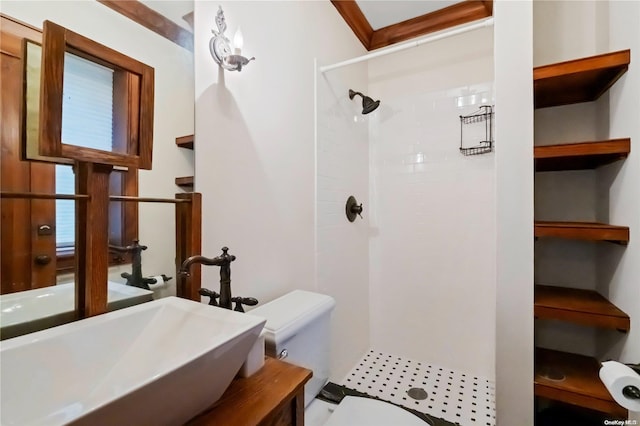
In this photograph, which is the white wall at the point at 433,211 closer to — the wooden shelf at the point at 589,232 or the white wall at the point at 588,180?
Result: the white wall at the point at 588,180

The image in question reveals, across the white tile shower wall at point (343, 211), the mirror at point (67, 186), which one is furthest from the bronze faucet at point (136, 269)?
the white tile shower wall at point (343, 211)

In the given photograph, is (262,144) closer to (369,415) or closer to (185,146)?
(185,146)

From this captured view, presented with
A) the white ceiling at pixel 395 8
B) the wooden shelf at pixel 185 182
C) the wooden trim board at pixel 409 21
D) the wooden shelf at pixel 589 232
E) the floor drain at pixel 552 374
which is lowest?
the floor drain at pixel 552 374

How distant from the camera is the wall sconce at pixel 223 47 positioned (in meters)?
1.05

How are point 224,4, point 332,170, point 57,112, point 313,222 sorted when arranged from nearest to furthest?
point 57,112 < point 224,4 < point 313,222 < point 332,170

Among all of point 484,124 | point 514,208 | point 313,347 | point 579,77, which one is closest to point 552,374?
point 514,208

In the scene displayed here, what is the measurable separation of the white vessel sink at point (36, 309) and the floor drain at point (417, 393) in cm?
179

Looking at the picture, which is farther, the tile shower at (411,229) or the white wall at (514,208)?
the tile shower at (411,229)

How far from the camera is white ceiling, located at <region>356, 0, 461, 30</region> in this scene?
6.49 ft

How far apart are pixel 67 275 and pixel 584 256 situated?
82.8 inches

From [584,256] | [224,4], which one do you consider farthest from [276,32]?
[584,256]

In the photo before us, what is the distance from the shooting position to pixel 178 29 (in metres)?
0.94

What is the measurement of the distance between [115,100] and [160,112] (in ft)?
0.42

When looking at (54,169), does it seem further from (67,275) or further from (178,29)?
(178,29)
